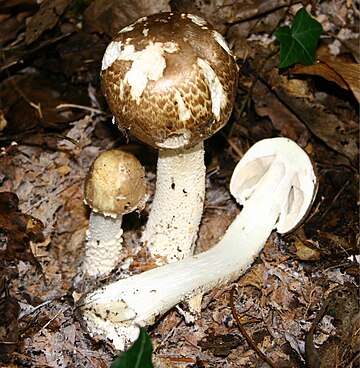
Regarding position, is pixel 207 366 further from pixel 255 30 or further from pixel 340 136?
pixel 255 30

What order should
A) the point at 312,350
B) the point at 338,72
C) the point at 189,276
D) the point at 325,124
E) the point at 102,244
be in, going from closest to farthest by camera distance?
the point at 312,350, the point at 189,276, the point at 102,244, the point at 338,72, the point at 325,124

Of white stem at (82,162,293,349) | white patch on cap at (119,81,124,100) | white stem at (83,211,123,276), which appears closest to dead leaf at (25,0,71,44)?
white patch on cap at (119,81,124,100)

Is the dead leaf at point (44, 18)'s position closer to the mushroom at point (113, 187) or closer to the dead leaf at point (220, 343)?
the mushroom at point (113, 187)

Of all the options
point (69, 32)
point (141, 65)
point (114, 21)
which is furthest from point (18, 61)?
point (141, 65)

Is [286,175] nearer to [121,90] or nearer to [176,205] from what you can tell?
[176,205]

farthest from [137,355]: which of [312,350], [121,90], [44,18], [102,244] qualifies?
[44,18]
